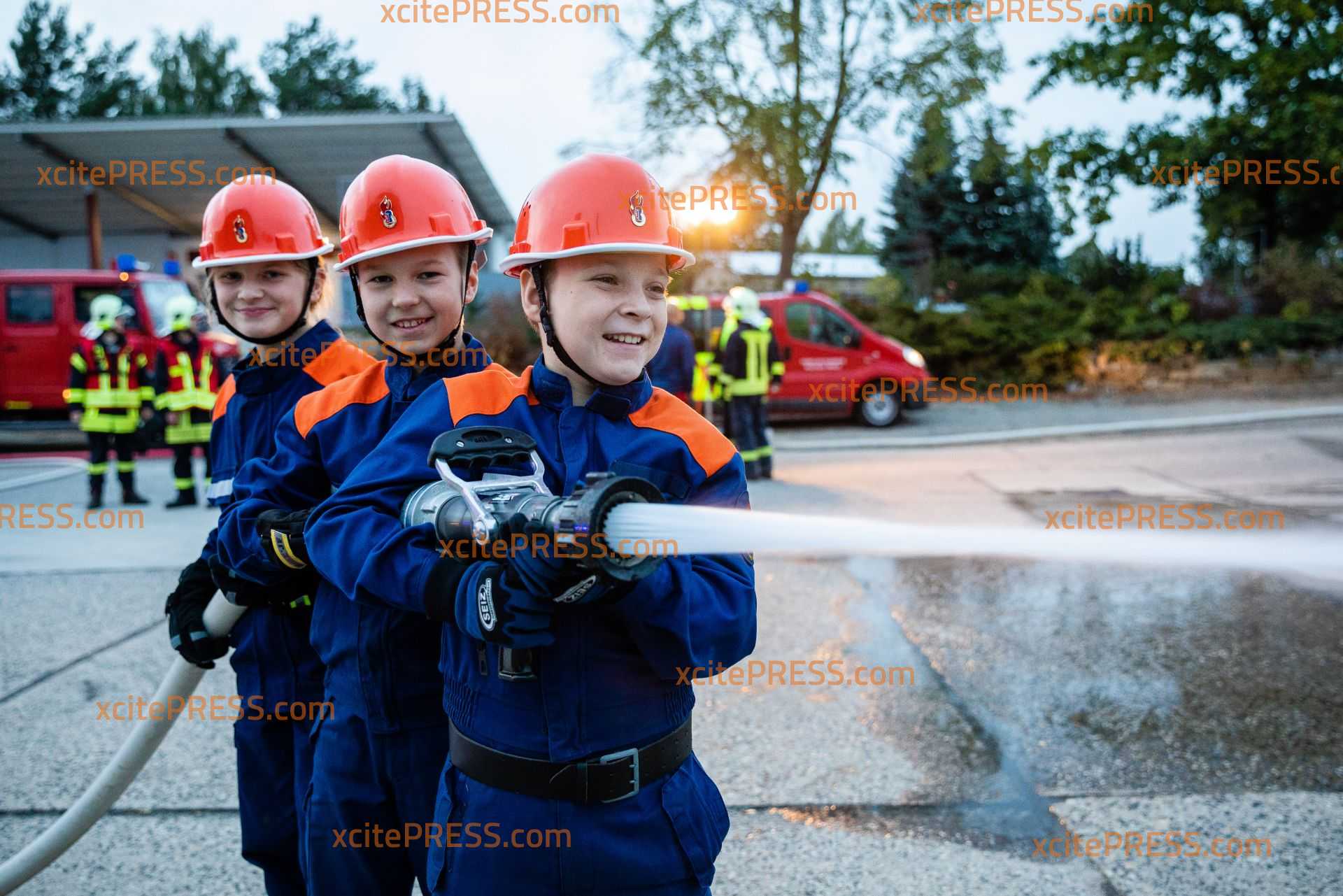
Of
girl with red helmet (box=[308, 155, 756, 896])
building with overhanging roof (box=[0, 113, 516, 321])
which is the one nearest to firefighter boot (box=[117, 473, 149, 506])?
building with overhanging roof (box=[0, 113, 516, 321])

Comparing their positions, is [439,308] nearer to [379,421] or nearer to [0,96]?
[379,421]

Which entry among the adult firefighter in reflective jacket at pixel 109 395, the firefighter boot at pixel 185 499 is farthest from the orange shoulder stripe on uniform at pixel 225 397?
the adult firefighter in reflective jacket at pixel 109 395

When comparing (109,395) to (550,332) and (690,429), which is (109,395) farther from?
(690,429)

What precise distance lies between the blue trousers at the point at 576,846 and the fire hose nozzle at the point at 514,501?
473mm

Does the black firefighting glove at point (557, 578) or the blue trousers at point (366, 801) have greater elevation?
the black firefighting glove at point (557, 578)

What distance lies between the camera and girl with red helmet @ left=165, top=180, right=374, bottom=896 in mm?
2273

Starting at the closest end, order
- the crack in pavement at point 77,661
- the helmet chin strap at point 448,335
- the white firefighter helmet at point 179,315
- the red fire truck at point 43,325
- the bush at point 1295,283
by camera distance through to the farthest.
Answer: the helmet chin strap at point 448,335 → the crack in pavement at point 77,661 → the white firefighter helmet at point 179,315 → the red fire truck at point 43,325 → the bush at point 1295,283

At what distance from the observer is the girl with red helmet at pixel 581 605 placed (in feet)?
5.04

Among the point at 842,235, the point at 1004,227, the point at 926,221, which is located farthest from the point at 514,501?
the point at 842,235

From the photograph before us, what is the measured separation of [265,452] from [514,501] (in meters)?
1.23

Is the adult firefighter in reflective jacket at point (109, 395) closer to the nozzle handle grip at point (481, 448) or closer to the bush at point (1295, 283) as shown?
the nozzle handle grip at point (481, 448)

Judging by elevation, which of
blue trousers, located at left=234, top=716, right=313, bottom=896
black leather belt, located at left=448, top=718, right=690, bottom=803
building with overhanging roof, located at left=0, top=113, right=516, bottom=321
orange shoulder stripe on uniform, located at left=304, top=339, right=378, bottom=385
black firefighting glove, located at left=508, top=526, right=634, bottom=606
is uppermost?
building with overhanging roof, located at left=0, top=113, right=516, bottom=321

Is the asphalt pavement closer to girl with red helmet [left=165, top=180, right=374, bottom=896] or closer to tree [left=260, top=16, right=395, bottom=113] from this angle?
girl with red helmet [left=165, top=180, right=374, bottom=896]

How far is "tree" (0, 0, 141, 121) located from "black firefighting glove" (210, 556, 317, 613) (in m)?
50.7
